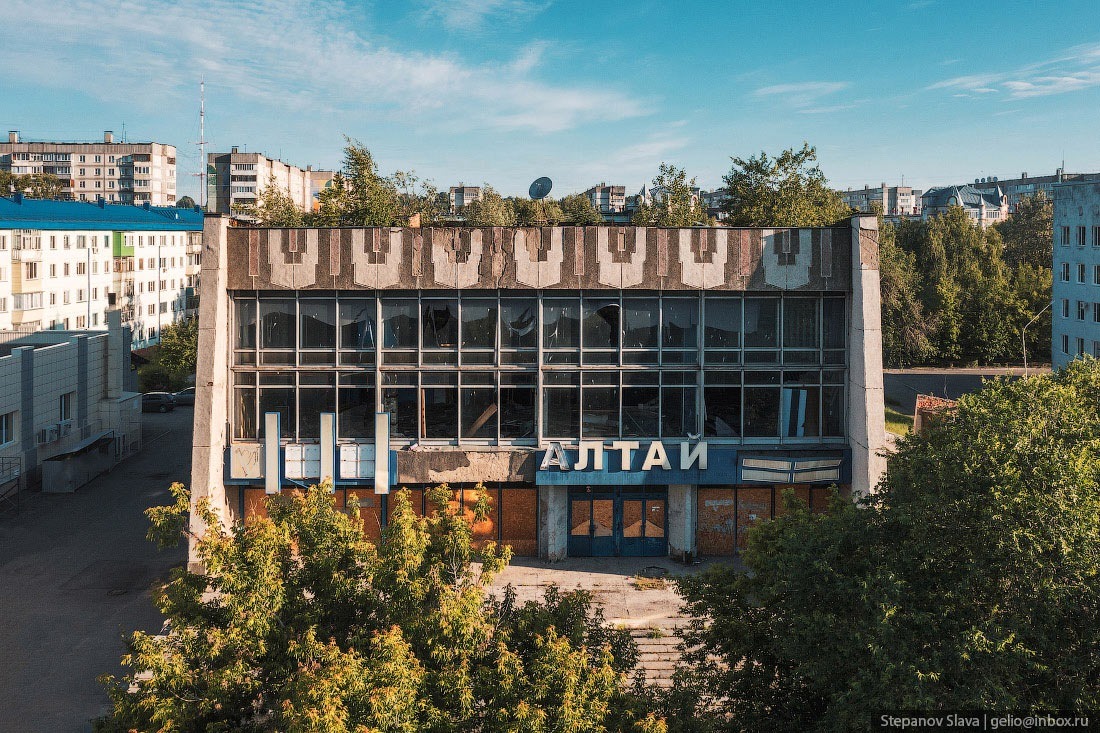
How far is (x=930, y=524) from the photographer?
14695 millimetres

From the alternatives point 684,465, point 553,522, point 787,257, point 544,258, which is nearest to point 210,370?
point 544,258

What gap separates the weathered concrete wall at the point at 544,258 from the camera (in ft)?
98.3

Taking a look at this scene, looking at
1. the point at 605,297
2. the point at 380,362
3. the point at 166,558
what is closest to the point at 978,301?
the point at 605,297

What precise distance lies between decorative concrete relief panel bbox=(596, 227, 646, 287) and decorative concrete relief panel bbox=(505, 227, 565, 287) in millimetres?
1450

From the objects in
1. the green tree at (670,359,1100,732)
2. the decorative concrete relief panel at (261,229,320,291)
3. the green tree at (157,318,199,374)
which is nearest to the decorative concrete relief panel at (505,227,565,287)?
the decorative concrete relief panel at (261,229,320,291)

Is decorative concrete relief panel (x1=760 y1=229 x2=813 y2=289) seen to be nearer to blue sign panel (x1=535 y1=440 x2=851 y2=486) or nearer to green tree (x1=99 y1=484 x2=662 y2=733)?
blue sign panel (x1=535 y1=440 x2=851 y2=486)

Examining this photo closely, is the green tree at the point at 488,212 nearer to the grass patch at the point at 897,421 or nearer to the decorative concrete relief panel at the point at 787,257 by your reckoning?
Result: the grass patch at the point at 897,421

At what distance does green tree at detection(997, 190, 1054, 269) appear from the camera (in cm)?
9596

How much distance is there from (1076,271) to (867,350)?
123 ft

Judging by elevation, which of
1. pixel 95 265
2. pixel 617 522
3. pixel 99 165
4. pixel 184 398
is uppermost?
pixel 99 165

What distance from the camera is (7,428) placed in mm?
39812

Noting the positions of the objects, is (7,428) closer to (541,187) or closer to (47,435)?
(47,435)

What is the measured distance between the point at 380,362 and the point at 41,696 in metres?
14.0

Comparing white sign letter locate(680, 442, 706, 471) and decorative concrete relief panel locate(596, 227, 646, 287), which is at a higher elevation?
decorative concrete relief panel locate(596, 227, 646, 287)
